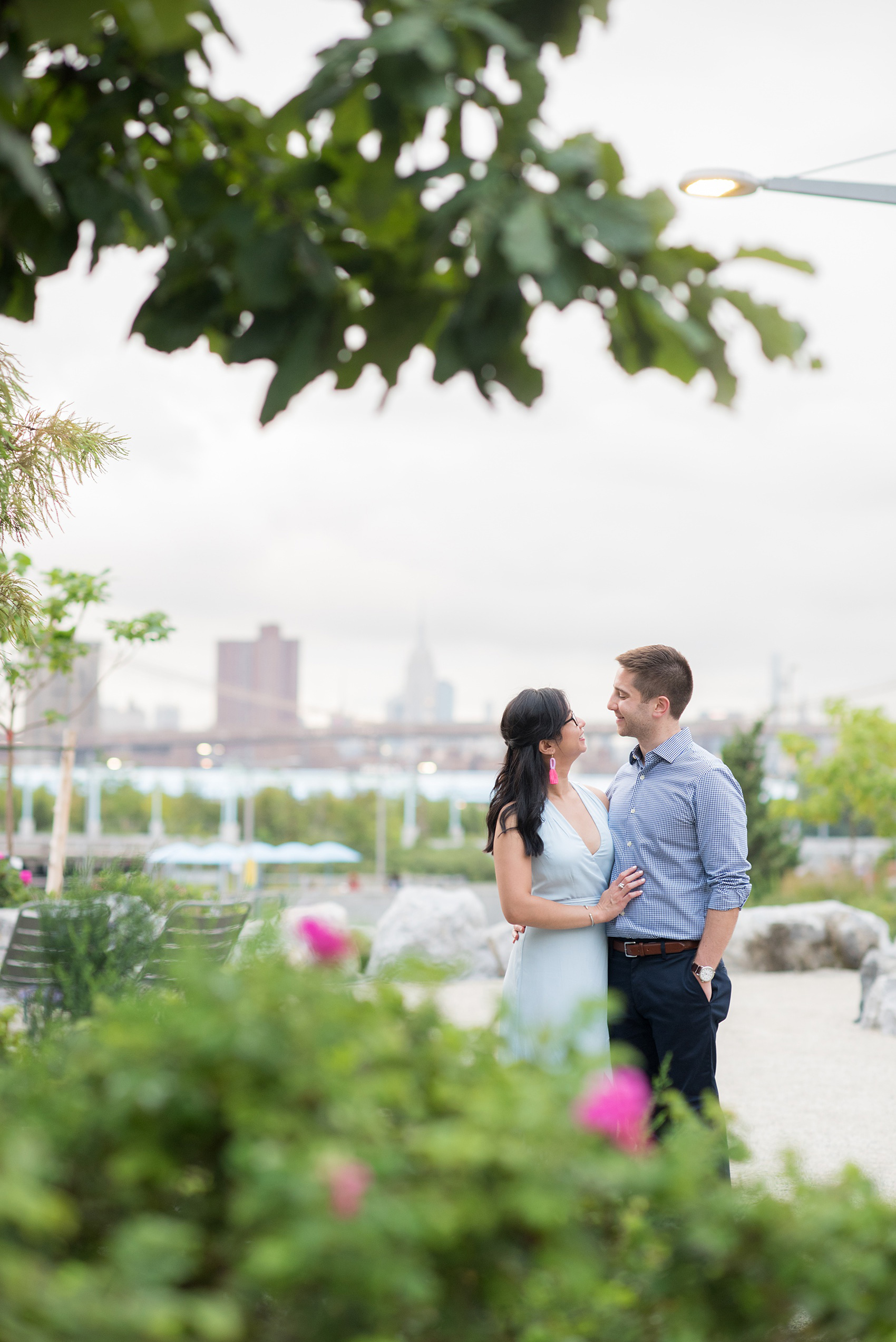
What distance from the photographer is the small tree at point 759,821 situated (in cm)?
1753

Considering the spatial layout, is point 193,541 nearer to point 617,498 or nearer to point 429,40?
point 617,498

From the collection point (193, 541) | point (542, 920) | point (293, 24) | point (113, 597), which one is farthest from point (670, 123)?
point (193, 541)

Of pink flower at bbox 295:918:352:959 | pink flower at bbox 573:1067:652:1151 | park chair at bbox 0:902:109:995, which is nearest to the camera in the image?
pink flower at bbox 573:1067:652:1151

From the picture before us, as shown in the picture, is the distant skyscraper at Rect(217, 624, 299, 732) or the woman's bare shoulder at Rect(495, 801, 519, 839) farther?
the distant skyscraper at Rect(217, 624, 299, 732)

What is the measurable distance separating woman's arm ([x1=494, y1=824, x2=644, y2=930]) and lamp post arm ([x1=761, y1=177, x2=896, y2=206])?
3.23m

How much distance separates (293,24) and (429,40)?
2.38 ft

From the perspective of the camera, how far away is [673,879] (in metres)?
3.74

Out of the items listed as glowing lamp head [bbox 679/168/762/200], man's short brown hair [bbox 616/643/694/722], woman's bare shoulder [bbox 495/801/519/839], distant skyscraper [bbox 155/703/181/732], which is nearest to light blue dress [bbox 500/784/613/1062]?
woman's bare shoulder [bbox 495/801/519/839]

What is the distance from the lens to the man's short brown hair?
3.88 meters

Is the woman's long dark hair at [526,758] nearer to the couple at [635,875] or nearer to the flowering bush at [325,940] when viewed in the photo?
the couple at [635,875]

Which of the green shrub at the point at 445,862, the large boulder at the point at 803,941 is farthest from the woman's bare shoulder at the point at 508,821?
the green shrub at the point at 445,862

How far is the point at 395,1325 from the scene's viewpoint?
1282 mm

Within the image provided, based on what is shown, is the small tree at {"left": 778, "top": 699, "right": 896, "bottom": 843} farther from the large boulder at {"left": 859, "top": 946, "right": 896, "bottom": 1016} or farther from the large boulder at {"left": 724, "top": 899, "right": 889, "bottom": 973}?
the large boulder at {"left": 859, "top": 946, "right": 896, "bottom": 1016}

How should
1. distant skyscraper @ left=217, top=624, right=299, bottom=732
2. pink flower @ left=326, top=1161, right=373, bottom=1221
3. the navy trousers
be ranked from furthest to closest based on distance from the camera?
distant skyscraper @ left=217, top=624, right=299, bottom=732, the navy trousers, pink flower @ left=326, top=1161, right=373, bottom=1221
